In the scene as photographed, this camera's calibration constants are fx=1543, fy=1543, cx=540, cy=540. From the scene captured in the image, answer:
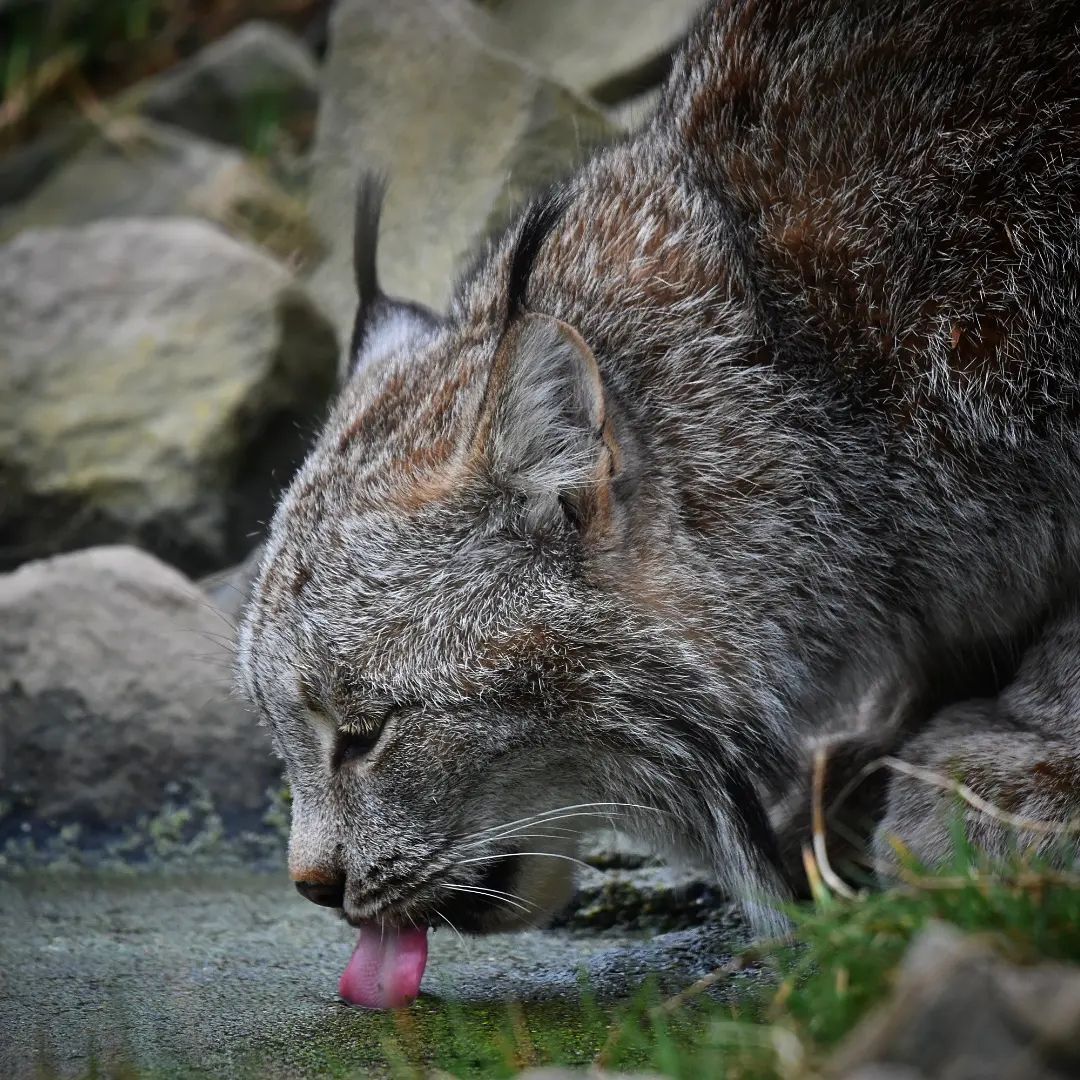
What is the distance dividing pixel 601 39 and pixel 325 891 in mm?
6137

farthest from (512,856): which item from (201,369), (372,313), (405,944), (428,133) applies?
(428,133)

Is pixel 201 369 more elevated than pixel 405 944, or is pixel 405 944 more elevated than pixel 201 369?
pixel 405 944

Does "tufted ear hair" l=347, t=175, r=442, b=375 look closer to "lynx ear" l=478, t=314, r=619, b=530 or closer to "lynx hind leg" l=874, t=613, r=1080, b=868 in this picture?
"lynx ear" l=478, t=314, r=619, b=530

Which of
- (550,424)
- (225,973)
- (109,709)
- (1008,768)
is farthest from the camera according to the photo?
(109,709)

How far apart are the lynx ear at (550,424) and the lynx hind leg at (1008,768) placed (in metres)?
1.04

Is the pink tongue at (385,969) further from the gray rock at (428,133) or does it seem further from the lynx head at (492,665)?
the gray rock at (428,133)

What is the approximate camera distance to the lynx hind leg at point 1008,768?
3.61 metres

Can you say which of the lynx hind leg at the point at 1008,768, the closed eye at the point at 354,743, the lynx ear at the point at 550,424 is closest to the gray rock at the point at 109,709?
the closed eye at the point at 354,743

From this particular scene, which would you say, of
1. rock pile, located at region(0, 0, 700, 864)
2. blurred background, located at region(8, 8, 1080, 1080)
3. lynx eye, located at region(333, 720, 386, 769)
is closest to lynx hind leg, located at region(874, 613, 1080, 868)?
blurred background, located at region(8, 8, 1080, 1080)

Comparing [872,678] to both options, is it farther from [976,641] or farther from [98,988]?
[98,988]

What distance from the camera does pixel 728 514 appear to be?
12.5 feet

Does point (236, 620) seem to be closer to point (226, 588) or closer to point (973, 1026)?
point (226, 588)

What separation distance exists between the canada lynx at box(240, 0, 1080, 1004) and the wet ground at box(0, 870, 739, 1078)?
23 centimetres

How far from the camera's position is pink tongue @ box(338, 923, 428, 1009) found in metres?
3.69
